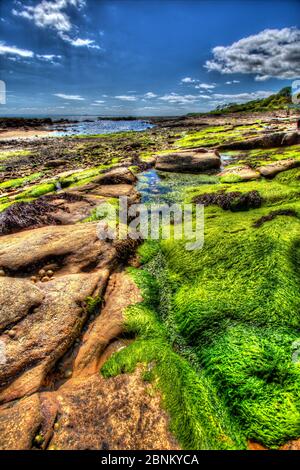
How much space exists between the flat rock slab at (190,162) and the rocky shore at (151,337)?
20.6 ft

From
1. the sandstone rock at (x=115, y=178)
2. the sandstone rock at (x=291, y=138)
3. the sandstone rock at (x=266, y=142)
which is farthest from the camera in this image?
the sandstone rock at (x=266, y=142)

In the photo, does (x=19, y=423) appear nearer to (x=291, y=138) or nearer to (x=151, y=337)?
(x=151, y=337)

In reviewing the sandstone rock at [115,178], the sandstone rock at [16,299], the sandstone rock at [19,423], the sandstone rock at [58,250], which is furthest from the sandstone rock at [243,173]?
the sandstone rock at [19,423]

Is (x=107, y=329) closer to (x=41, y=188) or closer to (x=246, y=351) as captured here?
(x=246, y=351)

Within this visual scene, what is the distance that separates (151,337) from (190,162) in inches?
410

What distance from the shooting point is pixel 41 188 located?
33.4ft

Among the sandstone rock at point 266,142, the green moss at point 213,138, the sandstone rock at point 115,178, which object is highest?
the green moss at point 213,138

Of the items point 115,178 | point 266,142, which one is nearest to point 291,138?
point 266,142

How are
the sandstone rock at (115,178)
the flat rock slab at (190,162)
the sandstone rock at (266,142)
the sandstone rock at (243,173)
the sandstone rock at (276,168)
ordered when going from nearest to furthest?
the sandstone rock at (276,168) < the sandstone rock at (243,173) < the sandstone rock at (115,178) < the flat rock slab at (190,162) < the sandstone rock at (266,142)

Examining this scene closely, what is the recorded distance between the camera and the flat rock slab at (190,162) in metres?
12.7

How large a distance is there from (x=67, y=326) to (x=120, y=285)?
1.40 meters

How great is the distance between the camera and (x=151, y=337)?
13.0 feet

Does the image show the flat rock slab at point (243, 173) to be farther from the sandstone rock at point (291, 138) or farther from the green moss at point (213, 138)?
the green moss at point (213, 138)

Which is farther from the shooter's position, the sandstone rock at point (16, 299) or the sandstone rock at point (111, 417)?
the sandstone rock at point (16, 299)
